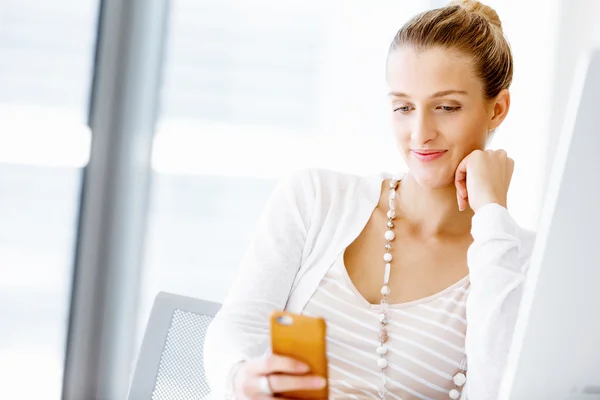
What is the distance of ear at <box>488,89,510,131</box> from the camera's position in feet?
5.16

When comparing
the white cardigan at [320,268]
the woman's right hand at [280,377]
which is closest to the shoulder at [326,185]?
the white cardigan at [320,268]

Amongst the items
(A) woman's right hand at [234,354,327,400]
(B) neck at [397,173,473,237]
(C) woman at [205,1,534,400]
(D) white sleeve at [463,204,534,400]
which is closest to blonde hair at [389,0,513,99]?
(C) woman at [205,1,534,400]

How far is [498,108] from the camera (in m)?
1.59

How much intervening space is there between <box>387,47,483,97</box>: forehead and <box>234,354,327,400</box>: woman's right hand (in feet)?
2.34

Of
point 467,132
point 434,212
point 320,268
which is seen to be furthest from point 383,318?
point 467,132

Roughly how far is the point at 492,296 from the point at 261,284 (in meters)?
0.43

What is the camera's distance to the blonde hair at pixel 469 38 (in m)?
1.50

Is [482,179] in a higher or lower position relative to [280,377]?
higher

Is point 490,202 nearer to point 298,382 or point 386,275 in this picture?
point 386,275

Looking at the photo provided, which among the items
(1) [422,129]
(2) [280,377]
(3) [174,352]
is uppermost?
(1) [422,129]

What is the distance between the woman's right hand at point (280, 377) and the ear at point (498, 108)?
33.2 inches

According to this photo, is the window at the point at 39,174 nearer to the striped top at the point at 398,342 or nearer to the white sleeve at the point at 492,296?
Answer: the striped top at the point at 398,342

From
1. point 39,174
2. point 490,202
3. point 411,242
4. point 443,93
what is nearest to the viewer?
point 490,202

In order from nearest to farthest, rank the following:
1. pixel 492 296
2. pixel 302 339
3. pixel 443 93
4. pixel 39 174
→ pixel 302 339
pixel 492 296
pixel 443 93
pixel 39 174
